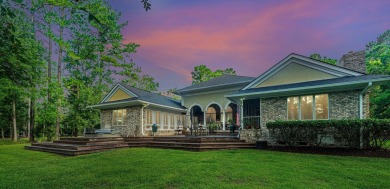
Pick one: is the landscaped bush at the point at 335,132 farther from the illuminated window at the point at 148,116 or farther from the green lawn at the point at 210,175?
the illuminated window at the point at 148,116

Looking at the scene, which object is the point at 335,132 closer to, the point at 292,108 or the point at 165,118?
the point at 292,108

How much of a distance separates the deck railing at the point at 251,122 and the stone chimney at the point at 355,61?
249 inches

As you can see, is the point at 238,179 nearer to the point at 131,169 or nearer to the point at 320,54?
the point at 131,169

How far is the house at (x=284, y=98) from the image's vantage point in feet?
37.3

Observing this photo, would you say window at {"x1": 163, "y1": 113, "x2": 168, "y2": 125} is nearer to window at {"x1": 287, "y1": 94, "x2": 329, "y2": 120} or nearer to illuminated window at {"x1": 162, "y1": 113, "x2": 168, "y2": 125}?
illuminated window at {"x1": 162, "y1": 113, "x2": 168, "y2": 125}

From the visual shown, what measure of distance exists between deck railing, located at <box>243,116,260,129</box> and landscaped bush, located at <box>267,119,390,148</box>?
148cm

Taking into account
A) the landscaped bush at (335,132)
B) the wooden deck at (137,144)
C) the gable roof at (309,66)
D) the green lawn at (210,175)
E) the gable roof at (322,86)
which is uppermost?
the gable roof at (309,66)

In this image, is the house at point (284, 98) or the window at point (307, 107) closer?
the house at point (284, 98)

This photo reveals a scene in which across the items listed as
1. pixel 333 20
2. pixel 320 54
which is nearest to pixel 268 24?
pixel 333 20

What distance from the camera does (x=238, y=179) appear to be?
222 inches

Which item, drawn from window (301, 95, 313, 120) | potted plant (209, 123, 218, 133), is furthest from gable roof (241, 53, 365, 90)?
→ potted plant (209, 123, 218, 133)

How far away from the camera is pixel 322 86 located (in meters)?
11.3

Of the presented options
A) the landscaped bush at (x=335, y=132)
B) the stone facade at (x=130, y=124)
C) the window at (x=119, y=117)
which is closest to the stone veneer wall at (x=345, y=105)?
the landscaped bush at (x=335, y=132)

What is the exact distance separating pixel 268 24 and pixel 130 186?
584 inches
